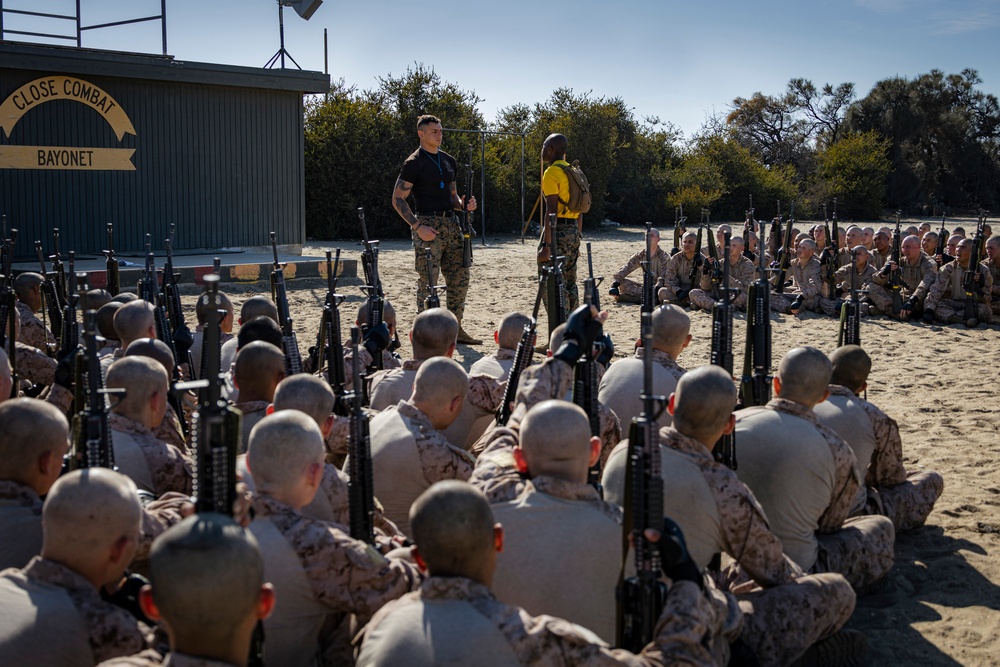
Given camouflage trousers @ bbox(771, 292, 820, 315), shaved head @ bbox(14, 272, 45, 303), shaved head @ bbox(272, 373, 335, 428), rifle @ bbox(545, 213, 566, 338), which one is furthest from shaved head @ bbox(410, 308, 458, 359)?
camouflage trousers @ bbox(771, 292, 820, 315)

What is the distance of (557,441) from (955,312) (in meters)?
11.0

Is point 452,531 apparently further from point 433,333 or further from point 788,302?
point 788,302

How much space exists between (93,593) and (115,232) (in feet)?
47.3

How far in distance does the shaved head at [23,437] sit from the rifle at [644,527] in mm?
2026

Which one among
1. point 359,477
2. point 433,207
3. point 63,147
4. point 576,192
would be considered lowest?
point 359,477

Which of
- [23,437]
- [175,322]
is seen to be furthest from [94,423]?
[175,322]

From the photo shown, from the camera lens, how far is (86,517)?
2703mm

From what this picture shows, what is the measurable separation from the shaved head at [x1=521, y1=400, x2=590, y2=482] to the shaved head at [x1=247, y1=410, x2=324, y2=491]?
0.73m

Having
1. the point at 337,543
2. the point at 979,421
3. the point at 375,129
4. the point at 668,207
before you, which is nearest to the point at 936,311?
the point at 979,421

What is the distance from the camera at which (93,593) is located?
2.76m

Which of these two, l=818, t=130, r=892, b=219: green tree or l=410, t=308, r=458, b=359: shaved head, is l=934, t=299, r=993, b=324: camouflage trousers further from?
l=818, t=130, r=892, b=219: green tree

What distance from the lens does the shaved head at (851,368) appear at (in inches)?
212

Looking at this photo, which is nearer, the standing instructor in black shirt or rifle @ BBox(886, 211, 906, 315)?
the standing instructor in black shirt

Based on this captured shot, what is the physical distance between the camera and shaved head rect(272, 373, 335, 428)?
158 inches
